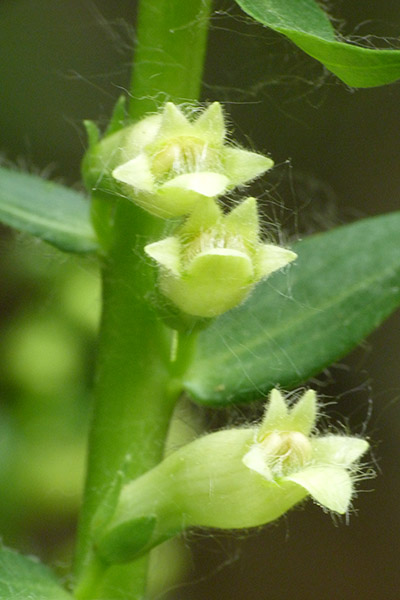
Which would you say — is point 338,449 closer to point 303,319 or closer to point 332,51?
point 303,319

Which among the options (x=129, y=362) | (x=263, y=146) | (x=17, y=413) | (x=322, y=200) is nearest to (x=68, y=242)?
(x=129, y=362)

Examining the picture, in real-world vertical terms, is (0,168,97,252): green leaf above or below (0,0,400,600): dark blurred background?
above

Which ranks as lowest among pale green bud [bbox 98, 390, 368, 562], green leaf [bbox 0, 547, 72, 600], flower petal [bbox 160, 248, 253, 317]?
green leaf [bbox 0, 547, 72, 600]

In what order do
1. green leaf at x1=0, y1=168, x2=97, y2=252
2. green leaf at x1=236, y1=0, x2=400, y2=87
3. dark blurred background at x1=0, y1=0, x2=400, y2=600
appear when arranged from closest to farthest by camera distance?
green leaf at x1=236, y1=0, x2=400, y2=87 → green leaf at x1=0, y1=168, x2=97, y2=252 → dark blurred background at x1=0, y1=0, x2=400, y2=600

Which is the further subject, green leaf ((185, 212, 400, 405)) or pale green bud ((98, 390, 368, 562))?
green leaf ((185, 212, 400, 405))

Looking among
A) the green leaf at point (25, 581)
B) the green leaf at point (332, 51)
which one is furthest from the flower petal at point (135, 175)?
the green leaf at point (25, 581)

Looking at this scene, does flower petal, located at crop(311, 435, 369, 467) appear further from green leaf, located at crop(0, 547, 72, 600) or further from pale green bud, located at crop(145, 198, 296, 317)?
green leaf, located at crop(0, 547, 72, 600)

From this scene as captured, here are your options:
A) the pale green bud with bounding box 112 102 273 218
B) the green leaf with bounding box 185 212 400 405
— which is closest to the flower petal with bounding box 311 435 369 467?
the green leaf with bounding box 185 212 400 405

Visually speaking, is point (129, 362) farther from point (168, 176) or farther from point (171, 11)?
point (171, 11)
